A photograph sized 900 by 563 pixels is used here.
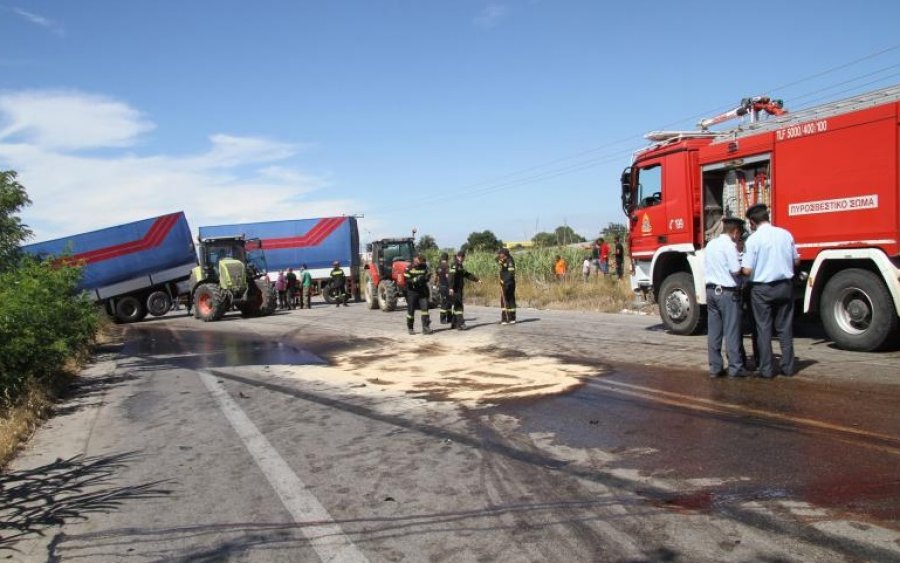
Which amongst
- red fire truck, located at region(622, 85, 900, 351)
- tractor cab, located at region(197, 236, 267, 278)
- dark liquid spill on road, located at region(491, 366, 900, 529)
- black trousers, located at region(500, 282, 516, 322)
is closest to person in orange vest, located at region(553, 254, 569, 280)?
black trousers, located at region(500, 282, 516, 322)

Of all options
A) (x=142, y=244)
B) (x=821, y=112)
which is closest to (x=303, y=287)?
(x=142, y=244)

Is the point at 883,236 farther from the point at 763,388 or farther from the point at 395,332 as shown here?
the point at 395,332

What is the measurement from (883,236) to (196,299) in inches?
815

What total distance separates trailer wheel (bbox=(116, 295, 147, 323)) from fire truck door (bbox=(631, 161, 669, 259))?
2067cm

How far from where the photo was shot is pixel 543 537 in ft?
12.1

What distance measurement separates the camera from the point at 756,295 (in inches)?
300

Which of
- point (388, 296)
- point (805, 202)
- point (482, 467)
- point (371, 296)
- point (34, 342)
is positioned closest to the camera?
point (482, 467)

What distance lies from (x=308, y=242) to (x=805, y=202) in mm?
24924

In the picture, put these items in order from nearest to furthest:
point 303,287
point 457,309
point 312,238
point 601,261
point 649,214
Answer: point 649,214, point 457,309, point 601,261, point 303,287, point 312,238

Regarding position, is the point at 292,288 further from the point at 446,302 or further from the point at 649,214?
the point at 649,214

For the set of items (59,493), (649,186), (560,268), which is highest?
(649,186)

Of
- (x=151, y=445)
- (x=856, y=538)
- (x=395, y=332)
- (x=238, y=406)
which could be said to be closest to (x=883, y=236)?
(x=856, y=538)

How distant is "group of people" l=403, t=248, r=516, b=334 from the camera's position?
582 inches

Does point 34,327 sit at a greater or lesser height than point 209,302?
greater
